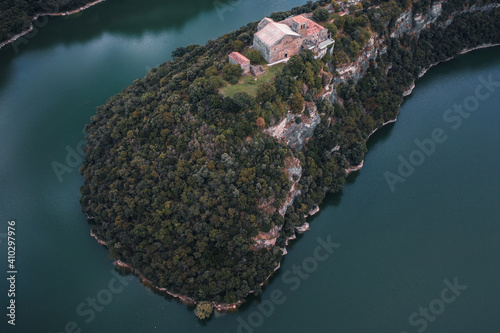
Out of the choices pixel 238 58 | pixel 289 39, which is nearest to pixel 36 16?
pixel 238 58

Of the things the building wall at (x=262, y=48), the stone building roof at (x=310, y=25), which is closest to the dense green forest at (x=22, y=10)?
the building wall at (x=262, y=48)

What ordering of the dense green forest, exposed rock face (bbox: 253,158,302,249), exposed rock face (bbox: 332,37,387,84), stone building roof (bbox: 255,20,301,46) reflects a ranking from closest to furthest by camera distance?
exposed rock face (bbox: 253,158,302,249) < stone building roof (bbox: 255,20,301,46) < exposed rock face (bbox: 332,37,387,84) < the dense green forest

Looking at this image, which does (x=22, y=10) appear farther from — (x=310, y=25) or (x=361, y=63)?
(x=361, y=63)

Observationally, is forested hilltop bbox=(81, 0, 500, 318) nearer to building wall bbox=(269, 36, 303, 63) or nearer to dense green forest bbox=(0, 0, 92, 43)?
building wall bbox=(269, 36, 303, 63)

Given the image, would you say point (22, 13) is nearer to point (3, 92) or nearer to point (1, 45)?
point (1, 45)

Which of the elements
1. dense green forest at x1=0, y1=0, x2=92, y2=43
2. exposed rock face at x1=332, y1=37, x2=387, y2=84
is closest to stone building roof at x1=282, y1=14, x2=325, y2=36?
exposed rock face at x1=332, y1=37, x2=387, y2=84

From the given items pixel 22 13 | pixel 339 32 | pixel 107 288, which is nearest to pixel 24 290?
pixel 107 288

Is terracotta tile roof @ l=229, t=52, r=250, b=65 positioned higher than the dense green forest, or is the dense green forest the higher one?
the dense green forest
